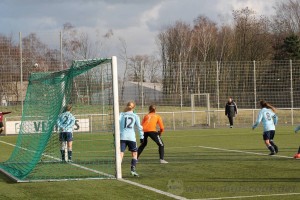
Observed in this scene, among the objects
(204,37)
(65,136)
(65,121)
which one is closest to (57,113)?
(65,121)

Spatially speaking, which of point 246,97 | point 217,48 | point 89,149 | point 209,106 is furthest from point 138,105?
point 217,48

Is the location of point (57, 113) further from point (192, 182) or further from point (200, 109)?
point (200, 109)

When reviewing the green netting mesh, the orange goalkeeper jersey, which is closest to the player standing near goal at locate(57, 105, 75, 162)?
the green netting mesh

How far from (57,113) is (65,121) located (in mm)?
1617

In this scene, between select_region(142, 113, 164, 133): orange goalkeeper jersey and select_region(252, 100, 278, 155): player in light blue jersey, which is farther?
select_region(252, 100, 278, 155): player in light blue jersey

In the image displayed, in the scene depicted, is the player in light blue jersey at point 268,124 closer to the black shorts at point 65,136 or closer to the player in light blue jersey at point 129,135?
the player in light blue jersey at point 129,135

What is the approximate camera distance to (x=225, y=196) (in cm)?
1012

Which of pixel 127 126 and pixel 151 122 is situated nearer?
pixel 127 126

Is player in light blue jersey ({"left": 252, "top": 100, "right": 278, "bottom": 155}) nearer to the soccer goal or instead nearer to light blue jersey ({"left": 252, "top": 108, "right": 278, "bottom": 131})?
light blue jersey ({"left": 252, "top": 108, "right": 278, "bottom": 131})

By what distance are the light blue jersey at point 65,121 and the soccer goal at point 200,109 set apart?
20.8 m

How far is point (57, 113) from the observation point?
13961 mm

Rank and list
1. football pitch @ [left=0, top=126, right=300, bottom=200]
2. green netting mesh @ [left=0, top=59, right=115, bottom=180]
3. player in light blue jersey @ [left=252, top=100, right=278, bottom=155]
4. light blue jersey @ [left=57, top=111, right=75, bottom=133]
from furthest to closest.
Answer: player in light blue jersey @ [left=252, top=100, right=278, bottom=155]
light blue jersey @ [left=57, top=111, right=75, bottom=133]
green netting mesh @ [left=0, top=59, right=115, bottom=180]
football pitch @ [left=0, top=126, right=300, bottom=200]

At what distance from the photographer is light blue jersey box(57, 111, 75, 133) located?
14.9 m

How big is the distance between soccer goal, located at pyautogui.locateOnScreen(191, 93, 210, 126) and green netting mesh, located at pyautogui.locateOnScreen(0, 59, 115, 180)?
64.9ft
